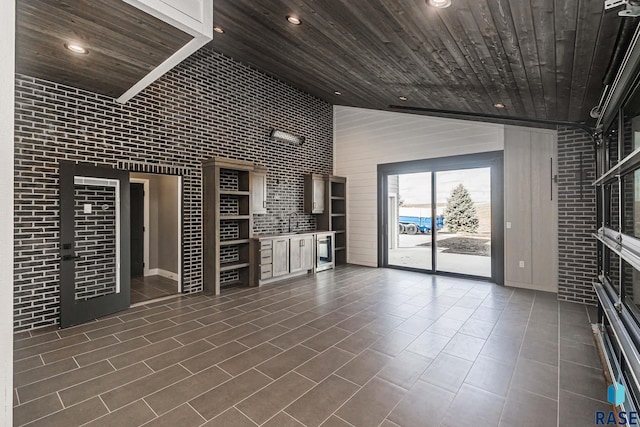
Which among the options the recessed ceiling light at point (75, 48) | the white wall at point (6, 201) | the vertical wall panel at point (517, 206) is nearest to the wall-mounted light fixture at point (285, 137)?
the recessed ceiling light at point (75, 48)

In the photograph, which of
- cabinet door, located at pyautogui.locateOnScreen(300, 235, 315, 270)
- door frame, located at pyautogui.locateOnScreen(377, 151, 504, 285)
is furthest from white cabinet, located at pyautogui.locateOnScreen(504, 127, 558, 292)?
cabinet door, located at pyautogui.locateOnScreen(300, 235, 315, 270)

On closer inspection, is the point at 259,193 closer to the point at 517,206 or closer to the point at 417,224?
the point at 417,224

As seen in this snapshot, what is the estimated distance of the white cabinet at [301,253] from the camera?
6172 mm

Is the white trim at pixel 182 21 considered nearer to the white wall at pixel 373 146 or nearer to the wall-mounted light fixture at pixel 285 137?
the wall-mounted light fixture at pixel 285 137

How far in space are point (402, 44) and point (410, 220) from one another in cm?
448

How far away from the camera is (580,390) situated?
7.71ft

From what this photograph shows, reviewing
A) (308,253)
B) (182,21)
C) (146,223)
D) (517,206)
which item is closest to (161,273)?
(146,223)

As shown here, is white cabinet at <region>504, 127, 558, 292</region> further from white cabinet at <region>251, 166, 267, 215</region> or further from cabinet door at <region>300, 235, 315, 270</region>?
white cabinet at <region>251, 166, 267, 215</region>

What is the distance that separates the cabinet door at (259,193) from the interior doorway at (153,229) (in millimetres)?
1563

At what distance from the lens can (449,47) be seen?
2.88 m

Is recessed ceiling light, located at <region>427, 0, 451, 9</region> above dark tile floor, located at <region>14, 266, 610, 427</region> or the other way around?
above

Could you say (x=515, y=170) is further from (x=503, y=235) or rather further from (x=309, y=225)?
(x=309, y=225)

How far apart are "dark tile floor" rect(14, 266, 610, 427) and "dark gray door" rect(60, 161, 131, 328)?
260mm

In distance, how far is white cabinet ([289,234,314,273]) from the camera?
617cm
